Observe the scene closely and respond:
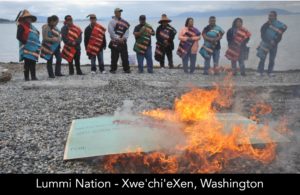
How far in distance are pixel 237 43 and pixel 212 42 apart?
Result: 0.96 meters

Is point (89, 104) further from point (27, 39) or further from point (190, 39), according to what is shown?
point (190, 39)

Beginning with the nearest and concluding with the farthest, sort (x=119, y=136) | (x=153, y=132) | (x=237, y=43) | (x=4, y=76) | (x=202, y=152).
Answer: (x=202, y=152) < (x=119, y=136) < (x=153, y=132) < (x=4, y=76) < (x=237, y=43)

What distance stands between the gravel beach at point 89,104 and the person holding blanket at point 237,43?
2.52ft

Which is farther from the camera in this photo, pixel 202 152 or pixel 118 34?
pixel 118 34

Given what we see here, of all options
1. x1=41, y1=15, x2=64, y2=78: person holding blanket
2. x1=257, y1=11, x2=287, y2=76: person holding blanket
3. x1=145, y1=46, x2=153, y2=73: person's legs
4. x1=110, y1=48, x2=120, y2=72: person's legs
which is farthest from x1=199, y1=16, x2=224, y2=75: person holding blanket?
x1=41, y1=15, x2=64, y2=78: person holding blanket

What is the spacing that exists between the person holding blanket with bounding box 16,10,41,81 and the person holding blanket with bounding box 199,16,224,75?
6.06 metres

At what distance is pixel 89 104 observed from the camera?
1110 cm

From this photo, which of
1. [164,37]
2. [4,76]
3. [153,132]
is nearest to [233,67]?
[164,37]

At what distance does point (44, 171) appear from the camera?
673cm

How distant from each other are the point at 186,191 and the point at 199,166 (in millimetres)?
822

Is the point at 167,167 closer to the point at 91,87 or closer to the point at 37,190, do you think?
the point at 37,190

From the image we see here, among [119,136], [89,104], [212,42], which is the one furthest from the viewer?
[212,42]

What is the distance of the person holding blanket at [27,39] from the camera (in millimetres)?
14312
